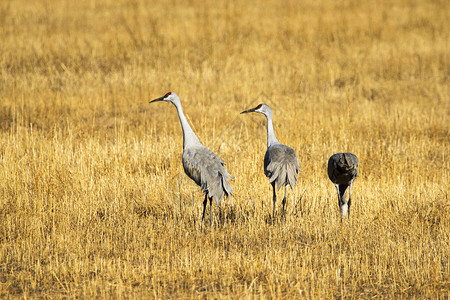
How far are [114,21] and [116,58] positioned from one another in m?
3.87

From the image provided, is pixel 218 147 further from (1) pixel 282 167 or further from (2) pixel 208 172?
(1) pixel 282 167

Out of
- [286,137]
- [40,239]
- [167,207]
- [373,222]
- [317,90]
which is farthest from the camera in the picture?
[317,90]

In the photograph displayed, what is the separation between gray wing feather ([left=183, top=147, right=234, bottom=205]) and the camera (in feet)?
22.9

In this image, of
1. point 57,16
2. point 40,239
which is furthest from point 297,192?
point 57,16

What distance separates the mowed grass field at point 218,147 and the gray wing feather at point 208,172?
1.61 feet

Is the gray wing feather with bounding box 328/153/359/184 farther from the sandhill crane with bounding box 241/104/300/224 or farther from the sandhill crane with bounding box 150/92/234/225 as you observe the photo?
the sandhill crane with bounding box 150/92/234/225

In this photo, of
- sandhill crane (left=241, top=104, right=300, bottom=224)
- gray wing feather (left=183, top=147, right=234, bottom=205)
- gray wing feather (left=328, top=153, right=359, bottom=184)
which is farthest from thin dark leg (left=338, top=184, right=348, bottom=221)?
gray wing feather (left=183, top=147, right=234, bottom=205)

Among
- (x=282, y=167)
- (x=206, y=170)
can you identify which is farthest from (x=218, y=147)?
(x=282, y=167)

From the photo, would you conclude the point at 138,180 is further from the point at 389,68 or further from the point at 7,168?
the point at 389,68

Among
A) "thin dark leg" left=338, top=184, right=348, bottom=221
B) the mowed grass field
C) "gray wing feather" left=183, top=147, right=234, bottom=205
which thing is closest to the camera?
the mowed grass field

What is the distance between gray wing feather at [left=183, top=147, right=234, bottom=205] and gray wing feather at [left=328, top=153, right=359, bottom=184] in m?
1.32

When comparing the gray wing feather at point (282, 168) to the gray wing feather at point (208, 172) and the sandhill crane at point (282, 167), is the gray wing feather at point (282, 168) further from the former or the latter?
the gray wing feather at point (208, 172)

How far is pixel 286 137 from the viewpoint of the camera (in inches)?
406

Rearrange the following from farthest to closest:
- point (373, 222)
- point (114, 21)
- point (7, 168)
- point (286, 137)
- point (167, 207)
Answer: point (114, 21) → point (286, 137) → point (7, 168) → point (167, 207) → point (373, 222)
